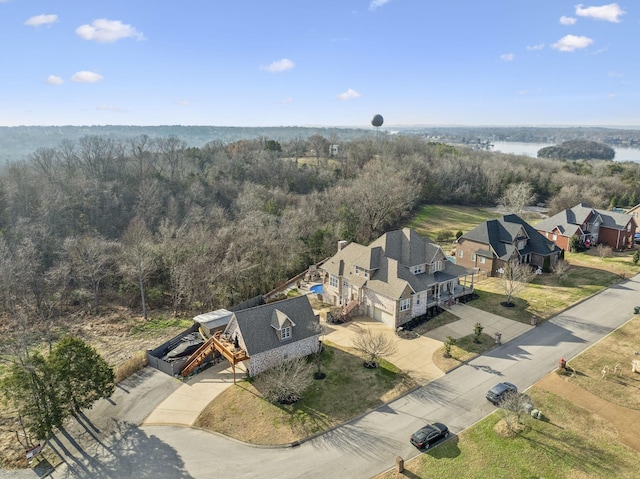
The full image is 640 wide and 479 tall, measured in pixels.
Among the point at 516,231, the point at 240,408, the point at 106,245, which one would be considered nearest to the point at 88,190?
the point at 106,245

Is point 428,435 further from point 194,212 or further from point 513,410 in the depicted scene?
point 194,212

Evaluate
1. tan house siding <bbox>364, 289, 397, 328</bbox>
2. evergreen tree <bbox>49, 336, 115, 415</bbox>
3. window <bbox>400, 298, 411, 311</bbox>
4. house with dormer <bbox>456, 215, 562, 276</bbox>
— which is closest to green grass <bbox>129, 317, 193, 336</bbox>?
evergreen tree <bbox>49, 336, 115, 415</bbox>

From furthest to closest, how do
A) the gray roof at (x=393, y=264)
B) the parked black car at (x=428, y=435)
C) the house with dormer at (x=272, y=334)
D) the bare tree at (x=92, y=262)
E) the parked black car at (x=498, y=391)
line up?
the bare tree at (x=92, y=262)
the gray roof at (x=393, y=264)
the house with dormer at (x=272, y=334)
the parked black car at (x=498, y=391)
the parked black car at (x=428, y=435)

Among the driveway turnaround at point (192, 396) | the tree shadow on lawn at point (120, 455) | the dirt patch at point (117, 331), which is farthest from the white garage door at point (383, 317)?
the tree shadow on lawn at point (120, 455)

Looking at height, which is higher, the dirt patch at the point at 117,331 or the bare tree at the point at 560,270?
the bare tree at the point at 560,270

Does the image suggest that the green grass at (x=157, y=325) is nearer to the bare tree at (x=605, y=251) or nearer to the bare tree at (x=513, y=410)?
the bare tree at (x=513, y=410)

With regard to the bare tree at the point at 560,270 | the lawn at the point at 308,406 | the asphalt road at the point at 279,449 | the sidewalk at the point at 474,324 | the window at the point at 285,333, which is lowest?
the asphalt road at the point at 279,449

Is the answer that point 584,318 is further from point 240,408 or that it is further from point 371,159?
point 371,159

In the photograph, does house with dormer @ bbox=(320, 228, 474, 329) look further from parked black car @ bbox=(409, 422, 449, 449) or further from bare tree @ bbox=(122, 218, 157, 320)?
bare tree @ bbox=(122, 218, 157, 320)
